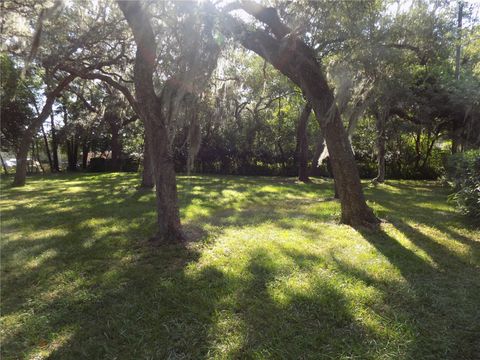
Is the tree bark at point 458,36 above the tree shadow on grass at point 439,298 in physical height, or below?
above

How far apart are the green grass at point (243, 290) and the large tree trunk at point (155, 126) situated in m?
0.43

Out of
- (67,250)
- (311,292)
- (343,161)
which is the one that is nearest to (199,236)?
(67,250)

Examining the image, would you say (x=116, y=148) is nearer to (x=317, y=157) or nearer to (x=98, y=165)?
(x=98, y=165)

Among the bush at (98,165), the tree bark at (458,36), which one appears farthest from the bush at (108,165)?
the tree bark at (458,36)

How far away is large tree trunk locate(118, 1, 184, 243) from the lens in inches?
189

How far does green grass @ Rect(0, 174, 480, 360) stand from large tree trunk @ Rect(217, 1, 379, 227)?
452mm

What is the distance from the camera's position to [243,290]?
3.49 metres

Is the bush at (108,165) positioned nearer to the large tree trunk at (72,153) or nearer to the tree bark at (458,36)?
the large tree trunk at (72,153)

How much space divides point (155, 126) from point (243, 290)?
2749 mm

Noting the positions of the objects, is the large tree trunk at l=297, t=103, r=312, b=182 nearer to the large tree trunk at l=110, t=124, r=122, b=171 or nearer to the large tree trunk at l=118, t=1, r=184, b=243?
the large tree trunk at l=118, t=1, r=184, b=243

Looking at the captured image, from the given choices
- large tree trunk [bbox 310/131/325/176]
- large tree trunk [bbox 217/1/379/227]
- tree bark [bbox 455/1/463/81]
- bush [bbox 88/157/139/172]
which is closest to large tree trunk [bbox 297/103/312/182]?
large tree trunk [bbox 310/131/325/176]

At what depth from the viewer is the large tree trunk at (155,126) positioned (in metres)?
4.80

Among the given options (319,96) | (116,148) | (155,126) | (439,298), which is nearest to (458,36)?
(319,96)

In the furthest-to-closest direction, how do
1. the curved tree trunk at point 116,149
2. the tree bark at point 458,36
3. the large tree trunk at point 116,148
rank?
1. the curved tree trunk at point 116,149
2. the large tree trunk at point 116,148
3. the tree bark at point 458,36
